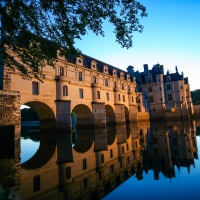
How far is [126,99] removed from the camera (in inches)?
1647

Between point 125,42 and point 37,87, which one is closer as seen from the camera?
point 125,42

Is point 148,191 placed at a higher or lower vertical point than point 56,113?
lower

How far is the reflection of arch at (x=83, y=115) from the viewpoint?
95.9 ft

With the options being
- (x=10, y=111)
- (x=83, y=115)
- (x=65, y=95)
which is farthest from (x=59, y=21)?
(x=83, y=115)

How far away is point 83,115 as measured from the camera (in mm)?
30312

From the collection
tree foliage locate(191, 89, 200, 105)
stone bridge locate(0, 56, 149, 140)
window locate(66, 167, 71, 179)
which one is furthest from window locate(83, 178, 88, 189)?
tree foliage locate(191, 89, 200, 105)

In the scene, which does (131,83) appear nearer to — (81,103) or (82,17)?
(81,103)

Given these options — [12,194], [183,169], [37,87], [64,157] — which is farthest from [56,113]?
[12,194]

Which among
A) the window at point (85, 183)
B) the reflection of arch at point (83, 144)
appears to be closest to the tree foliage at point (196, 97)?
the reflection of arch at point (83, 144)

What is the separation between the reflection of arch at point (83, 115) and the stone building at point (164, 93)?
23877 mm

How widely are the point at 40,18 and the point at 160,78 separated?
46925mm

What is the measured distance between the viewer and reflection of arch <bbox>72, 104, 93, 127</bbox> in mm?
29239

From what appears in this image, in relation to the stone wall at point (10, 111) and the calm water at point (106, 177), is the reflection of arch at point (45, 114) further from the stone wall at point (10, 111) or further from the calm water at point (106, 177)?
the calm water at point (106, 177)

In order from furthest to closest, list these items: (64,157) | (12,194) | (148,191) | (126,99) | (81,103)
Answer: (126,99), (81,103), (64,157), (148,191), (12,194)
